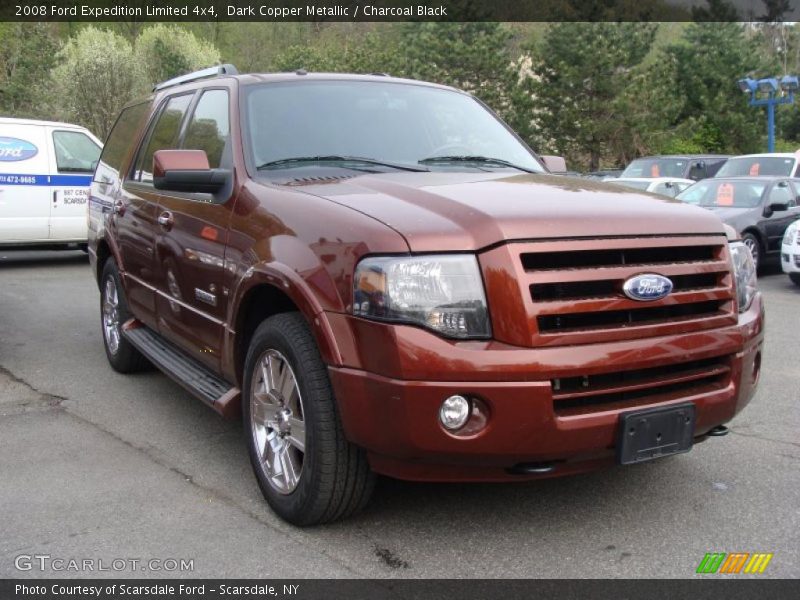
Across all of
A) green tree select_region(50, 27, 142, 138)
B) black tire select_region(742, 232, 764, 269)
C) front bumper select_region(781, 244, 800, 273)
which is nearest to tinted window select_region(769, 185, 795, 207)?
black tire select_region(742, 232, 764, 269)

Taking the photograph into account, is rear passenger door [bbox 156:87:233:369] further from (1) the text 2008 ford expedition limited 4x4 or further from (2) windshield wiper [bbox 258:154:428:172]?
(2) windshield wiper [bbox 258:154:428:172]

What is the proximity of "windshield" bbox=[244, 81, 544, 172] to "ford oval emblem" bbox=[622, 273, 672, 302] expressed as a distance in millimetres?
1408

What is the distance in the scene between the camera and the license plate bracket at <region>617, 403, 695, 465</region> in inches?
117

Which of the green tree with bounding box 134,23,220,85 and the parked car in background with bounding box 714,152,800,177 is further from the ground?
the green tree with bounding box 134,23,220,85

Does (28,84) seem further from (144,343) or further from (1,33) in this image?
(144,343)

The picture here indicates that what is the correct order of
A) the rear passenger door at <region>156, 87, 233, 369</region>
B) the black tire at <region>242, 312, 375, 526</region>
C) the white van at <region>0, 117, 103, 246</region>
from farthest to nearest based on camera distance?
1. the white van at <region>0, 117, 103, 246</region>
2. the rear passenger door at <region>156, 87, 233, 369</region>
3. the black tire at <region>242, 312, 375, 526</region>

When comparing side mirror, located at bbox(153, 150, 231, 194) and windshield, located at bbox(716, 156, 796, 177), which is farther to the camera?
windshield, located at bbox(716, 156, 796, 177)

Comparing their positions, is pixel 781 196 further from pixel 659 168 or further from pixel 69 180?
pixel 69 180

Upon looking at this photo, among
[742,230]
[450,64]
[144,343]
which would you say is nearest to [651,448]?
[144,343]

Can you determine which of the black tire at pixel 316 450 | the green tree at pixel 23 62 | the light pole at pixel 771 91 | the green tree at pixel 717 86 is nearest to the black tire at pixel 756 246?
the black tire at pixel 316 450

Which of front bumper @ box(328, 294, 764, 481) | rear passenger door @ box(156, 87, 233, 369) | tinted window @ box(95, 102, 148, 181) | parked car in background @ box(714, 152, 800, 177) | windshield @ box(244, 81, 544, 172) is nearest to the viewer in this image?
front bumper @ box(328, 294, 764, 481)

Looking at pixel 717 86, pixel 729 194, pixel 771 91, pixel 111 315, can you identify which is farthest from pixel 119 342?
pixel 717 86

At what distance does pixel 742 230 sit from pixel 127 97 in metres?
22.2

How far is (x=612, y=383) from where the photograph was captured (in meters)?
3.00
